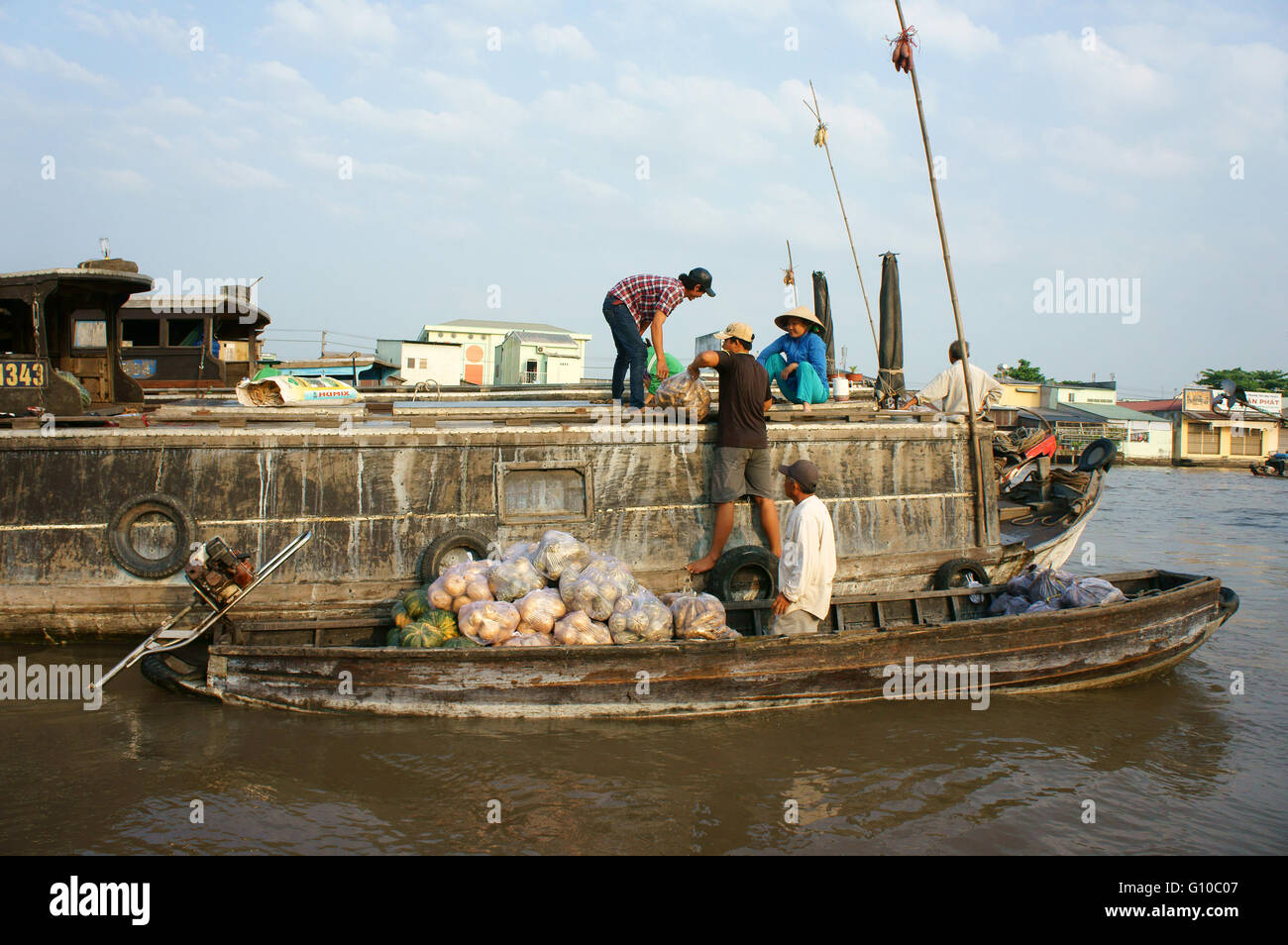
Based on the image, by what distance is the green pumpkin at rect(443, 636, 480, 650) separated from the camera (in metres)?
5.31

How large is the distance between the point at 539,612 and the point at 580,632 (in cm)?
31

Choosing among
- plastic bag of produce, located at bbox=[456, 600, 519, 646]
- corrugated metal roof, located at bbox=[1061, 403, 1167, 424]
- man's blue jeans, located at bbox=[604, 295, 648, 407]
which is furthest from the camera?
corrugated metal roof, located at bbox=[1061, 403, 1167, 424]

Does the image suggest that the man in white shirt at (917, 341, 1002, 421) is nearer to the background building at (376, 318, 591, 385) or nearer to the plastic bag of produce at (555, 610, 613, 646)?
the plastic bag of produce at (555, 610, 613, 646)

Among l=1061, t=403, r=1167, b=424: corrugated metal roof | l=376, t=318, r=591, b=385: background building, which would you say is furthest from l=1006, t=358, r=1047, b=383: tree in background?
l=376, t=318, r=591, b=385: background building

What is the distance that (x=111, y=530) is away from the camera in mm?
6445

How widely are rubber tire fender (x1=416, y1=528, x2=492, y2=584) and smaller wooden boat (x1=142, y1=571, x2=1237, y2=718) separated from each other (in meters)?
0.64

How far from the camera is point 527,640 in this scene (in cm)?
539

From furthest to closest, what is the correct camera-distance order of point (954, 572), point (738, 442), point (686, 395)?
point (954, 572)
point (686, 395)
point (738, 442)

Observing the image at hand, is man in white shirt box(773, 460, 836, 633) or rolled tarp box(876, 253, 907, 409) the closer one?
man in white shirt box(773, 460, 836, 633)

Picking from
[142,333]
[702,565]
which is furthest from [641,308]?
[142,333]

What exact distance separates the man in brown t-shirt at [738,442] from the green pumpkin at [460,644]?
221cm

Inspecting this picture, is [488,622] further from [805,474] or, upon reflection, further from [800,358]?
[800,358]
